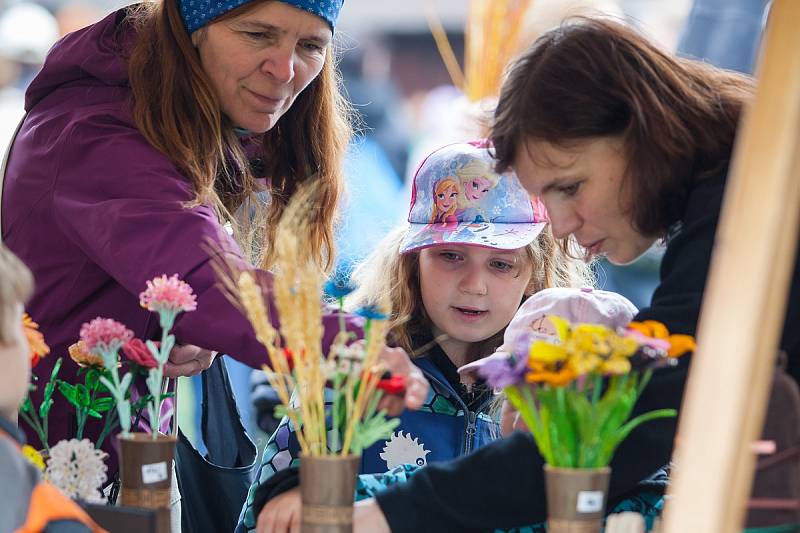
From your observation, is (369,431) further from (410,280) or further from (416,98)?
(416,98)

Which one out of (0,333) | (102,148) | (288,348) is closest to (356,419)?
(288,348)

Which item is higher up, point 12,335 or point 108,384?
point 12,335

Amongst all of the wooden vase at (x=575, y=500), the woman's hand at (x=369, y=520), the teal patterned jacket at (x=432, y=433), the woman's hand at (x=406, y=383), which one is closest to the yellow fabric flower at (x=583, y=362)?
the wooden vase at (x=575, y=500)

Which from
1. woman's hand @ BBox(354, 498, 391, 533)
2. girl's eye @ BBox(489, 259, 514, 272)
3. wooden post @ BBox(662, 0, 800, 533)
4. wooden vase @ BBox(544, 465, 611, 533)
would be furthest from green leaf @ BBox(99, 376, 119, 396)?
girl's eye @ BBox(489, 259, 514, 272)

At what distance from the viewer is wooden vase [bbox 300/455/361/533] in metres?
1.48

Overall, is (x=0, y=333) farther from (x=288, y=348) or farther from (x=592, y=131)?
(x=592, y=131)

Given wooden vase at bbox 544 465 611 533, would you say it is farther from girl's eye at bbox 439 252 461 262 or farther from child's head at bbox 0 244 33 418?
girl's eye at bbox 439 252 461 262

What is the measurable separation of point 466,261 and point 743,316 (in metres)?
1.34

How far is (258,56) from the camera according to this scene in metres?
2.09

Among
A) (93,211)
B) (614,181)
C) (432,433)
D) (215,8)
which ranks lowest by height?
(432,433)

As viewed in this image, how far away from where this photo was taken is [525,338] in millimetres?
1525

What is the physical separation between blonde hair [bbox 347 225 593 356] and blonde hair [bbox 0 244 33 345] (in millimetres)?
→ 1098

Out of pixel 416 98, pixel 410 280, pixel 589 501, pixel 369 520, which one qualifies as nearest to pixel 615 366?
pixel 589 501

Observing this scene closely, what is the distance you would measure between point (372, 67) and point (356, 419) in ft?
25.2
